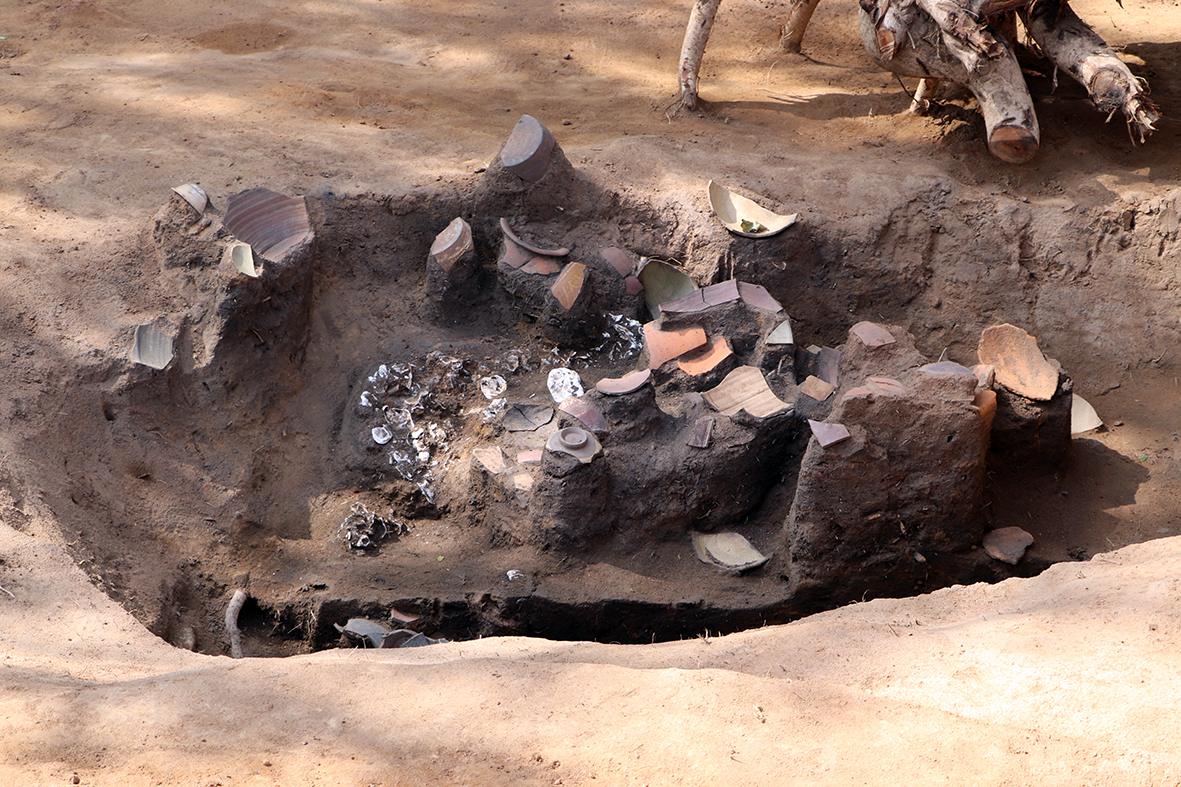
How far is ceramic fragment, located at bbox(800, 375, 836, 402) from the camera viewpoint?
11.5 ft

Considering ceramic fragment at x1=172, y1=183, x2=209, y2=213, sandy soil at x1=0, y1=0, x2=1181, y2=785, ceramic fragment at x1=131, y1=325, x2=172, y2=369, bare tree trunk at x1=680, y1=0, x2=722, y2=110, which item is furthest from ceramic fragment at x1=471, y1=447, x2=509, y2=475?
bare tree trunk at x1=680, y1=0, x2=722, y2=110

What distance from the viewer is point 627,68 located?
5.84 m

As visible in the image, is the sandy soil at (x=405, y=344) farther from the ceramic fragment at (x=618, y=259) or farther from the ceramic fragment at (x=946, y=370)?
the ceramic fragment at (x=946, y=370)

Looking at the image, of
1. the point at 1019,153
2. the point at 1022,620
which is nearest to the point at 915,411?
the point at 1022,620

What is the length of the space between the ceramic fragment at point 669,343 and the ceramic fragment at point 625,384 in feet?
0.81

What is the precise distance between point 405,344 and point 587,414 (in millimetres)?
1117

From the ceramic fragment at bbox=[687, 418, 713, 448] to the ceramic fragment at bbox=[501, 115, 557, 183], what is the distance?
1513 mm

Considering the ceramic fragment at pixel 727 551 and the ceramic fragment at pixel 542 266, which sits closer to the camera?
the ceramic fragment at pixel 727 551

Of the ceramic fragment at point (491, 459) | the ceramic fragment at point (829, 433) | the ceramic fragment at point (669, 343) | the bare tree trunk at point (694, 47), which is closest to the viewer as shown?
the ceramic fragment at point (829, 433)

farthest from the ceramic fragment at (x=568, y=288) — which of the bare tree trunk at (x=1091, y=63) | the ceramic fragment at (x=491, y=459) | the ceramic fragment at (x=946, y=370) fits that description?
the bare tree trunk at (x=1091, y=63)

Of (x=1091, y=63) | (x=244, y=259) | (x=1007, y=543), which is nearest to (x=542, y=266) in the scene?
(x=244, y=259)

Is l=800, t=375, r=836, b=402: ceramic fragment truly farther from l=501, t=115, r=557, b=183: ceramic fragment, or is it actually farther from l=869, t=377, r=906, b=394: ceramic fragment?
l=501, t=115, r=557, b=183: ceramic fragment

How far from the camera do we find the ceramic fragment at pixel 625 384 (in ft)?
11.3

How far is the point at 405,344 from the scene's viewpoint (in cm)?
412
